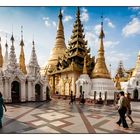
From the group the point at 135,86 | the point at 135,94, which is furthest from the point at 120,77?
the point at 135,94

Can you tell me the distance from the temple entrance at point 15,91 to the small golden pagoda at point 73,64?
22.0 ft

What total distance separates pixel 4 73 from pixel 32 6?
8686mm

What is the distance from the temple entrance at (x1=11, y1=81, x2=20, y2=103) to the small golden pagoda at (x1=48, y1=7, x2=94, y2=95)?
671 centimetres

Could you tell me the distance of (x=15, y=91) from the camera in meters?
14.9

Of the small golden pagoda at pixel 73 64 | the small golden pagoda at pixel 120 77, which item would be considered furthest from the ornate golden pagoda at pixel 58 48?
the small golden pagoda at pixel 120 77

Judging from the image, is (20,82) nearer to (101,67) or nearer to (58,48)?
(101,67)

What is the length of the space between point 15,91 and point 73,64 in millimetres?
7425

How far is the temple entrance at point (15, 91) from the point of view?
14.4 m

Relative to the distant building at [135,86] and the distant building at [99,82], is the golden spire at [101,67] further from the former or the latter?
the distant building at [135,86]

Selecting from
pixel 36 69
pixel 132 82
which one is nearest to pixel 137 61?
pixel 132 82

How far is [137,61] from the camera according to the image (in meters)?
22.5

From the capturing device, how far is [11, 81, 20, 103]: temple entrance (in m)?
14.4

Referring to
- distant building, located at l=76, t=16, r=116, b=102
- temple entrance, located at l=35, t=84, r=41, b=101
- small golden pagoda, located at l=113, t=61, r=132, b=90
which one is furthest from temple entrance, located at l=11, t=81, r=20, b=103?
small golden pagoda, located at l=113, t=61, r=132, b=90
